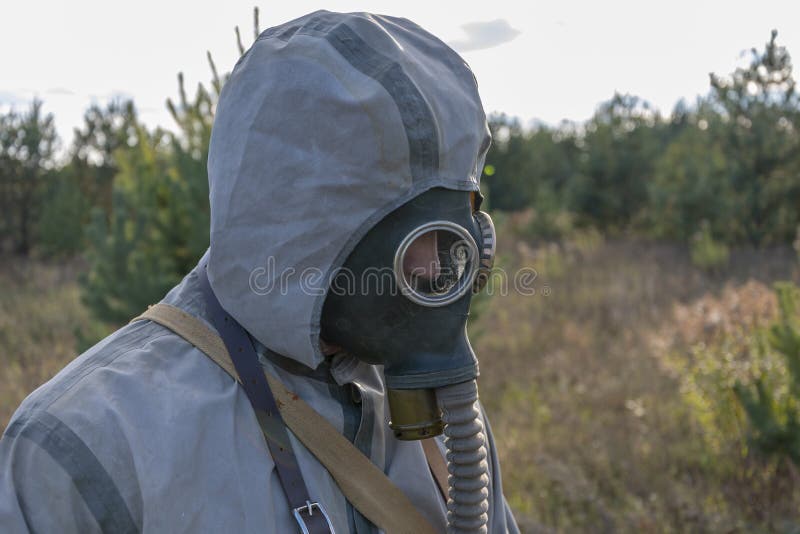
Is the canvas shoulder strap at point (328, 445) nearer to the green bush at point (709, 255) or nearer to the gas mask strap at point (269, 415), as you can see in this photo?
the gas mask strap at point (269, 415)

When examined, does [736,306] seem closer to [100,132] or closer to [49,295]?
[49,295]

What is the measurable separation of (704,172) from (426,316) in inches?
486

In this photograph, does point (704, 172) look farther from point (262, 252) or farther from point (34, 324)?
point (262, 252)

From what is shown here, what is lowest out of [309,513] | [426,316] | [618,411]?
[618,411]

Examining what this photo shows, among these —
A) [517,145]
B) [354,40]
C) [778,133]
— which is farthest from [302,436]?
[517,145]

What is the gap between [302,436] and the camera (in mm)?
1333

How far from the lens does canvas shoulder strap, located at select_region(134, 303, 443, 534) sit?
52.2 inches

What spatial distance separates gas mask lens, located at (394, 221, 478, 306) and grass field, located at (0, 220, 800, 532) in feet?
8.60

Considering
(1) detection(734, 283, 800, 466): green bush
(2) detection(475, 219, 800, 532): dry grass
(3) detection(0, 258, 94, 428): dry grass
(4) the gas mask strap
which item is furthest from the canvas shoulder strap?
(3) detection(0, 258, 94, 428): dry grass

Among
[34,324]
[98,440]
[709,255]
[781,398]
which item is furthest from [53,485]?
[709,255]

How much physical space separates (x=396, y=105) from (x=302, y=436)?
0.63 m

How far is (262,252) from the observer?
4.07 ft

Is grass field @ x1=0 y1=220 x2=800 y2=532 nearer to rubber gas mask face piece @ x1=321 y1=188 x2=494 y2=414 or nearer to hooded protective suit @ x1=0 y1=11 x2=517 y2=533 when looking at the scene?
rubber gas mask face piece @ x1=321 y1=188 x2=494 y2=414

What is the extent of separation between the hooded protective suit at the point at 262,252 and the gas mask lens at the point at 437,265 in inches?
3.6
